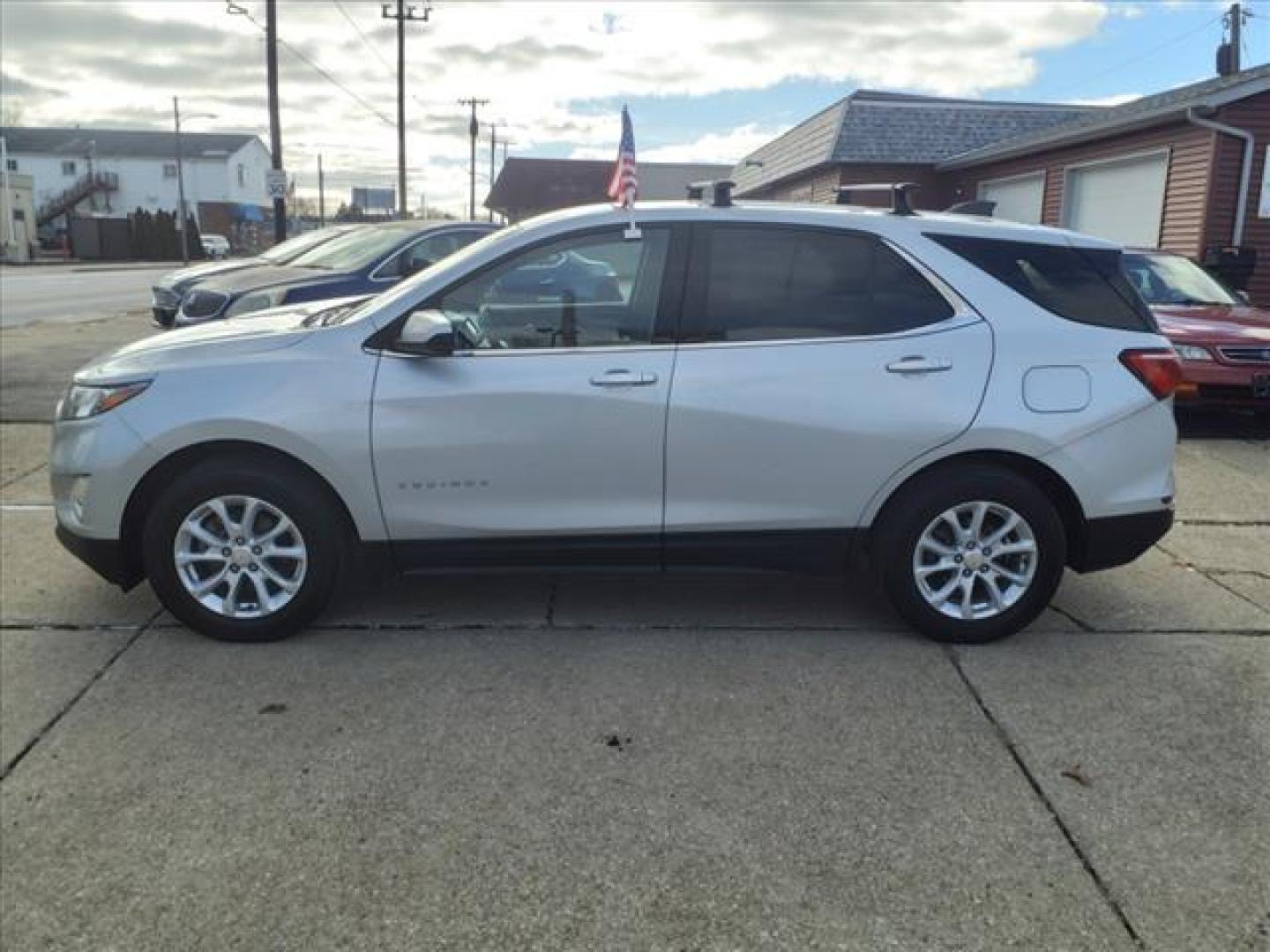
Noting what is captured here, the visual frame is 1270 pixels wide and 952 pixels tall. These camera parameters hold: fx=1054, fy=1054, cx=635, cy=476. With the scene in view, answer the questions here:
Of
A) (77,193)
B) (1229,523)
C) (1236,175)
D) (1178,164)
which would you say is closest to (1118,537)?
(1229,523)

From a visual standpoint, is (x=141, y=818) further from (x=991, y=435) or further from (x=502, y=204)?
(x=502, y=204)

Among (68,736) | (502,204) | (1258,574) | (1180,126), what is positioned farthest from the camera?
(502,204)

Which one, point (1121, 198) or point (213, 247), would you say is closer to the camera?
point (1121, 198)

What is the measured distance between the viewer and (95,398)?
4.13 m

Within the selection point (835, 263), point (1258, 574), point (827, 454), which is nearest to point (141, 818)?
point (827, 454)

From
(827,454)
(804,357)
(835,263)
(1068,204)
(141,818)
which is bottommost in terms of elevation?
(141,818)

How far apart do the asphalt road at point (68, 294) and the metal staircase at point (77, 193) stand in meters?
43.6

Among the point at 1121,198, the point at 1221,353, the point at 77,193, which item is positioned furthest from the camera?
the point at 77,193

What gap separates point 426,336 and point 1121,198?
1615 centimetres

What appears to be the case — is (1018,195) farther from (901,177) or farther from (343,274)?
(343,274)

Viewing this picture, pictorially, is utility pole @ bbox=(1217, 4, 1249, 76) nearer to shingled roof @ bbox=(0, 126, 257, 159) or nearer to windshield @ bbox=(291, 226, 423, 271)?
windshield @ bbox=(291, 226, 423, 271)

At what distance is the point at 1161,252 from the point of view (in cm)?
1061

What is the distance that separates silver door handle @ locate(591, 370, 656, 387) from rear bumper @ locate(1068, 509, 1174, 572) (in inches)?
73.4

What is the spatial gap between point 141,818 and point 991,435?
3184 mm
